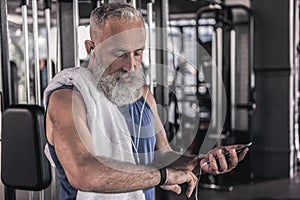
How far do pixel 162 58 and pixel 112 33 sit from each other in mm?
1272

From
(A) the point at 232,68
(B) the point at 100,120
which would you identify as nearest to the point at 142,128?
(B) the point at 100,120

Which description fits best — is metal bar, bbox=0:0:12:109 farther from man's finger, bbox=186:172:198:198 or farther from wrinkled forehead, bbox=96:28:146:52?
man's finger, bbox=186:172:198:198

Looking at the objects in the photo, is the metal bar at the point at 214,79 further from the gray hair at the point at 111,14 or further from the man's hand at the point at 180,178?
the gray hair at the point at 111,14

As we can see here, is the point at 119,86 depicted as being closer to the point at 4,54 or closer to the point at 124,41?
the point at 124,41

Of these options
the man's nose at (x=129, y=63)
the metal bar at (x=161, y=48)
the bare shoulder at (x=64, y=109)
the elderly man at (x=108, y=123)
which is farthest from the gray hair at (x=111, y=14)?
the metal bar at (x=161, y=48)

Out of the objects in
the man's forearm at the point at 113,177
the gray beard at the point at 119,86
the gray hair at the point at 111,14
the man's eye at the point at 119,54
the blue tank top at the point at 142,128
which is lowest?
the man's forearm at the point at 113,177

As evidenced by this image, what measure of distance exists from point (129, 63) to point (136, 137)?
25cm

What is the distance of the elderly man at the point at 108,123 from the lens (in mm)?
1226

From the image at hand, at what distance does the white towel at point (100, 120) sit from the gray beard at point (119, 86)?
0.02 m

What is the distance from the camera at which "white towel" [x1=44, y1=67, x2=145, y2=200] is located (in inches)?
50.8

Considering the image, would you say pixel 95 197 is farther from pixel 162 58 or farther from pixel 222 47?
pixel 222 47

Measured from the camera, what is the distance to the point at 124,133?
135cm


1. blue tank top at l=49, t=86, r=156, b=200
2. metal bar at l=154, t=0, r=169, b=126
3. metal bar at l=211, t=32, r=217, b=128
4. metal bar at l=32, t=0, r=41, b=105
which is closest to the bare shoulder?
blue tank top at l=49, t=86, r=156, b=200

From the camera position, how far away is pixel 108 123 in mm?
1328
